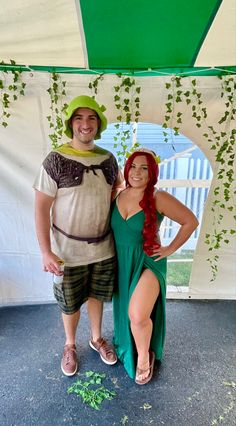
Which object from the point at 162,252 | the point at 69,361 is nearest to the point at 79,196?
the point at 162,252

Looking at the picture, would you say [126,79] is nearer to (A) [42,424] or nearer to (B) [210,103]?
(B) [210,103]

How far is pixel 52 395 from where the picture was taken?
5.42ft

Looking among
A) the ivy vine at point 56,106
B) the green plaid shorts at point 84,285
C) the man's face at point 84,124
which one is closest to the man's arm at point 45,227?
the green plaid shorts at point 84,285

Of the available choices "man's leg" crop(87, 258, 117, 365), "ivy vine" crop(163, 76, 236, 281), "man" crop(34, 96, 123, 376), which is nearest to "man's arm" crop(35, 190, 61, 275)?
"man" crop(34, 96, 123, 376)

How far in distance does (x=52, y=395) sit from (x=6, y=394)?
262 mm

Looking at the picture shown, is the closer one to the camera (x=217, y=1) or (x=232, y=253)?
(x=217, y=1)

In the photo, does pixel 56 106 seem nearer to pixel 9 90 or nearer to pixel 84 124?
pixel 9 90

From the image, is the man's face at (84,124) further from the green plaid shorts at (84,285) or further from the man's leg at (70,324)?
the man's leg at (70,324)

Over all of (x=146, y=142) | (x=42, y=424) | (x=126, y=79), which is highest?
(x=126, y=79)

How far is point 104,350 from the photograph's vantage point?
1.90 meters

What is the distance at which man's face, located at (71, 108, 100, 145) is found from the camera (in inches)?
57.1

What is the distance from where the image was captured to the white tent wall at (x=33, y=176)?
6.24 ft

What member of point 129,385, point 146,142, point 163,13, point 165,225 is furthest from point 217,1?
point 129,385

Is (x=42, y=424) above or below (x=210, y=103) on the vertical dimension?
below
